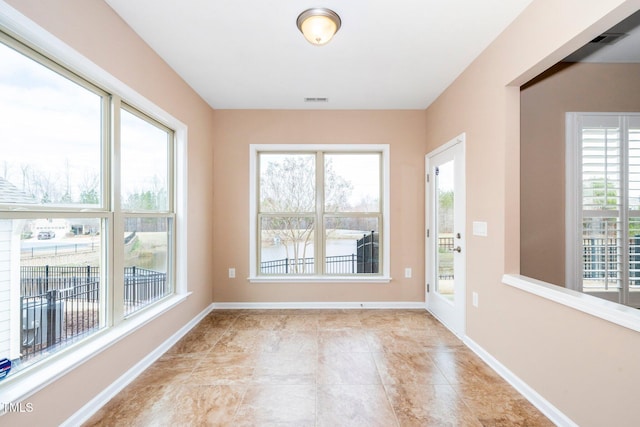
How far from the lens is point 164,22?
7.25ft

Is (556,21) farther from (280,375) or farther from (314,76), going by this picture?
(280,375)

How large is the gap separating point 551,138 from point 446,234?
1374mm

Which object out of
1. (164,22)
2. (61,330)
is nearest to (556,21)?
(164,22)

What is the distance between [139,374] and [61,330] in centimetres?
78

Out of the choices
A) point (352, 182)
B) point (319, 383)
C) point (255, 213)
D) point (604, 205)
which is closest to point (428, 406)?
point (319, 383)

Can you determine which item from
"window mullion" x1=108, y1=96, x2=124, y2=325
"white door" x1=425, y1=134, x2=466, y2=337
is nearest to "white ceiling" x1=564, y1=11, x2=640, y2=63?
"white door" x1=425, y1=134, x2=466, y2=337

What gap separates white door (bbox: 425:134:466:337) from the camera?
3053 millimetres

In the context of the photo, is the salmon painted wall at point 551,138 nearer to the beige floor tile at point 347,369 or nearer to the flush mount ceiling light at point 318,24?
the beige floor tile at point 347,369

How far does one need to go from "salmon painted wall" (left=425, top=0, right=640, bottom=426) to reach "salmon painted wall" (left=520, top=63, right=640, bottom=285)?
0.53 m

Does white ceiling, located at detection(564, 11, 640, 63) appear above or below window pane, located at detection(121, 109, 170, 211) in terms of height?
above

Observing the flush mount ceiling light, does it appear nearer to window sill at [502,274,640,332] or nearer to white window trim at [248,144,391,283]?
white window trim at [248,144,391,283]

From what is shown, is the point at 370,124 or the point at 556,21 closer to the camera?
the point at 556,21

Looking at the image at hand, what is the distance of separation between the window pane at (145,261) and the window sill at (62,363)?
17cm

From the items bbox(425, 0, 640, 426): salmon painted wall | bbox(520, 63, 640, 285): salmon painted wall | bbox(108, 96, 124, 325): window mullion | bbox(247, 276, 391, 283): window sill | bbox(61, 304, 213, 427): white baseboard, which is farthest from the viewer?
bbox(247, 276, 391, 283): window sill
